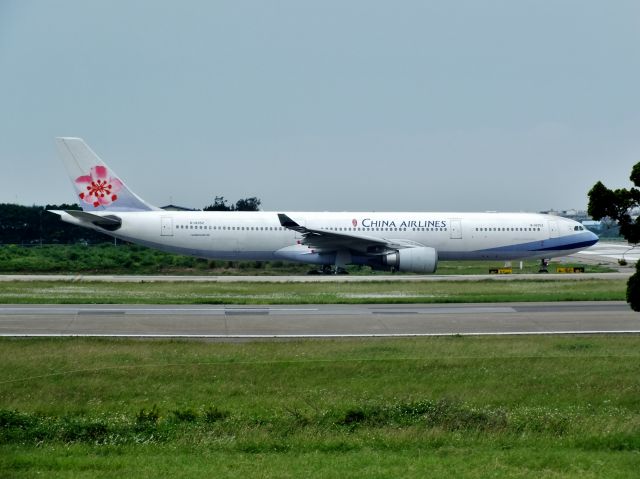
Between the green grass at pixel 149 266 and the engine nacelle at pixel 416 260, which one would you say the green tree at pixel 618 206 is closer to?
the engine nacelle at pixel 416 260

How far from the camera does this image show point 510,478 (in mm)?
8609

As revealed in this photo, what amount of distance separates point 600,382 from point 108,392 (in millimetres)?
8046

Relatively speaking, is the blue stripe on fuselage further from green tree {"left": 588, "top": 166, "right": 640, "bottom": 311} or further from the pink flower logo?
green tree {"left": 588, "top": 166, "right": 640, "bottom": 311}

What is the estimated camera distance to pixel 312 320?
850 inches

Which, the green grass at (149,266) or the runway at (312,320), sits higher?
the green grass at (149,266)

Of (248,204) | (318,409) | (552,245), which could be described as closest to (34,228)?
(248,204)

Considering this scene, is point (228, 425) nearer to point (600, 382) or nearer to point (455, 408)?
point (455, 408)

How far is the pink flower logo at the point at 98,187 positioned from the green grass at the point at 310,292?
968cm

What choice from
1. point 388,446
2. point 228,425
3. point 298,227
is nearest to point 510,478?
point 388,446

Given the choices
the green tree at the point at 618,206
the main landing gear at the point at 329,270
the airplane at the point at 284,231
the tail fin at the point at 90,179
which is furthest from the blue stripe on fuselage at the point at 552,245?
the green tree at the point at 618,206

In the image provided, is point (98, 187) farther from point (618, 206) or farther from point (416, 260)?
point (618, 206)

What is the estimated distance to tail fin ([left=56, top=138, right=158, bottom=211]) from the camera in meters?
43.6

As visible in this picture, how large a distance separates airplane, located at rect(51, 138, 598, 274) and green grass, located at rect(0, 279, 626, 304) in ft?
26.0

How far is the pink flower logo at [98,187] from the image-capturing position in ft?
144
